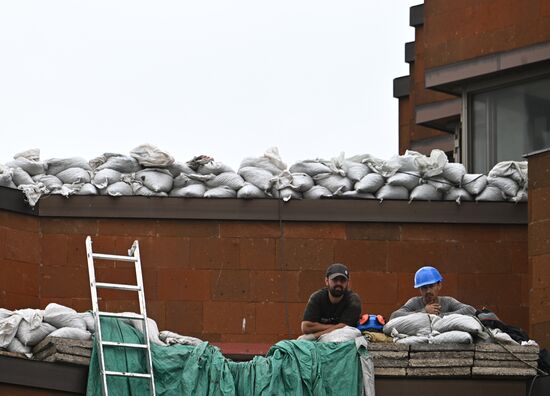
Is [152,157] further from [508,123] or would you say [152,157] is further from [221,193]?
[508,123]

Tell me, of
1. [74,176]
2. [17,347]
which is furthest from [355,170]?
[17,347]

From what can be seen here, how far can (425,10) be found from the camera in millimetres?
30109

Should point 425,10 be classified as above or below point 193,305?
above

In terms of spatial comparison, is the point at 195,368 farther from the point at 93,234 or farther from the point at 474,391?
the point at 93,234

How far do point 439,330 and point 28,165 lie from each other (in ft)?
22.0

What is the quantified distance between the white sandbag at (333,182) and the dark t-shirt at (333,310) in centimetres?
405

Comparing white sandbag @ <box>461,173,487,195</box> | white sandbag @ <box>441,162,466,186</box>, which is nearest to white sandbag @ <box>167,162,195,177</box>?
white sandbag @ <box>441,162,466,186</box>

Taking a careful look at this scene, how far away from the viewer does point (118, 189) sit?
2500 centimetres

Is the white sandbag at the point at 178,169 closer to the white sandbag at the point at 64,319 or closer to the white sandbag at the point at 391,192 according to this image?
the white sandbag at the point at 391,192

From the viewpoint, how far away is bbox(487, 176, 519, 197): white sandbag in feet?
83.0

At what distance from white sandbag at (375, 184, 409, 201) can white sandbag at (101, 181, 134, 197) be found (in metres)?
3.11

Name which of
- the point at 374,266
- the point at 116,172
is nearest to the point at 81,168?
the point at 116,172

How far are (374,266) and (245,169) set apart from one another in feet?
6.79

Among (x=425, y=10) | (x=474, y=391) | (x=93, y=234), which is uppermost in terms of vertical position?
(x=425, y=10)
